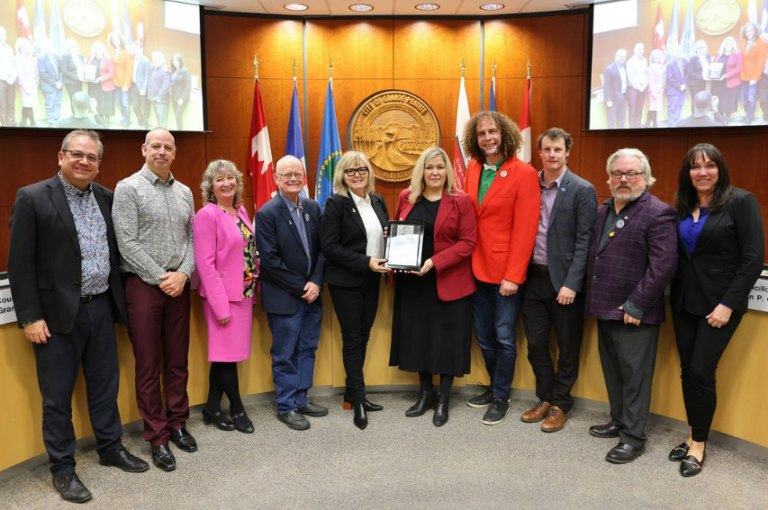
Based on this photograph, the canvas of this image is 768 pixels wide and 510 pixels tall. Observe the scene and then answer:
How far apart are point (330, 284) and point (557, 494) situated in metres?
1.59

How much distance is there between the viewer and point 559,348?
3104 millimetres

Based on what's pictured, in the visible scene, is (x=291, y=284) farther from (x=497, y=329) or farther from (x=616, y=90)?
(x=616, y=90)

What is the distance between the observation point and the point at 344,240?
3.01 metres

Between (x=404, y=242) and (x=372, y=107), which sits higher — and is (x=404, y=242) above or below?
below

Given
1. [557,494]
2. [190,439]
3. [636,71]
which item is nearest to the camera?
[557,494]

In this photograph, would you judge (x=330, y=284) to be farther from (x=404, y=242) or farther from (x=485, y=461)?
(x=485, y=461)

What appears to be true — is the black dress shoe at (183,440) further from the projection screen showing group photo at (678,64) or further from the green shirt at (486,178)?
the projection screen showing group photo at (678,64)

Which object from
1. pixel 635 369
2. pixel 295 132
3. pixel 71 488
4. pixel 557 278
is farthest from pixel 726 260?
pixel 295 132

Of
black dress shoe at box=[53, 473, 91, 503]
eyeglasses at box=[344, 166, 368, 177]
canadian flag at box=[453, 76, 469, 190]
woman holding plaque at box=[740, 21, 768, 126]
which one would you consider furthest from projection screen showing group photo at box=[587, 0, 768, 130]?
black dress shoe at box=[53, 473, 91, 503]

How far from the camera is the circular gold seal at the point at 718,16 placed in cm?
504

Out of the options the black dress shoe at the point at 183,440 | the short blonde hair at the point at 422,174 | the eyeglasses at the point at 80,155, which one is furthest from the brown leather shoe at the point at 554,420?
the eyeglasses at the point at 80,155

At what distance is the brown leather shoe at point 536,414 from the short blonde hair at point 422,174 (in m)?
1.40

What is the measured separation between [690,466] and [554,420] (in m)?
0.71

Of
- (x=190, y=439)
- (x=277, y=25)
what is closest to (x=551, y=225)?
(x=190, y=439)
